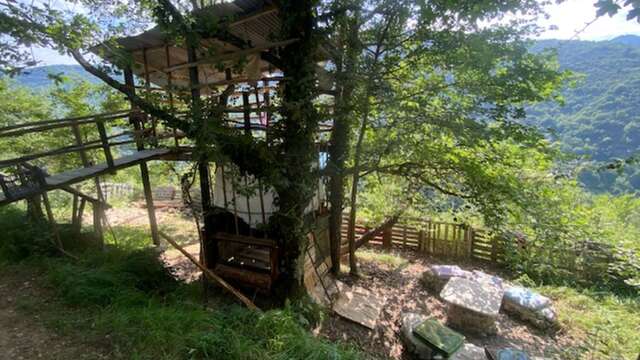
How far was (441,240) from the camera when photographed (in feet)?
35.7

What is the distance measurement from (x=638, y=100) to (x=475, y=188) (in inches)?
1373

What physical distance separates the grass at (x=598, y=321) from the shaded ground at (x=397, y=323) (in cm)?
38

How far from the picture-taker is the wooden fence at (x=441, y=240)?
10.2 metres

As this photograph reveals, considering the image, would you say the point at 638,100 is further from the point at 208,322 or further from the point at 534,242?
the point at 208,322

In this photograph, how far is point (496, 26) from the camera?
185 inches

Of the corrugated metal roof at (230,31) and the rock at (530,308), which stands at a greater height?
the corrugated metal roof at (230,31)

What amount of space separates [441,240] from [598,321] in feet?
14.9

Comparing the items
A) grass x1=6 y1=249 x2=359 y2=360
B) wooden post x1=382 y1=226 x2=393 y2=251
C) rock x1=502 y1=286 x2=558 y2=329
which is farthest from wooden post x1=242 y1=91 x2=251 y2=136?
wooden post x1=382 y1=226 x2=393 y2=251

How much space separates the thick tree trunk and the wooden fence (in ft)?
15.9

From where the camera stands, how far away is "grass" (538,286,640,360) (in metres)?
5.96

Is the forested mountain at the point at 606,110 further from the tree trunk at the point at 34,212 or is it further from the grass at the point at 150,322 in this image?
the tree trunk at the point at 34,212

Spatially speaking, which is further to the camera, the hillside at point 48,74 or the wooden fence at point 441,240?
the wooden fence at point 441,240

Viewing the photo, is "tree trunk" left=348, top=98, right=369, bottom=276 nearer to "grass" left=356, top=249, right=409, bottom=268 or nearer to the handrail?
"grass" left=356, top=249, right=409, bottom=268

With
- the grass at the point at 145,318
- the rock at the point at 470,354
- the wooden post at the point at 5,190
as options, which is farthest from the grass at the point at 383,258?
the wooden post at the point at 5,190
